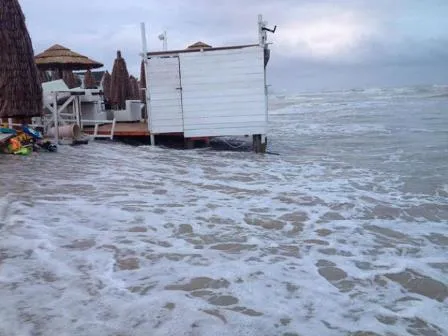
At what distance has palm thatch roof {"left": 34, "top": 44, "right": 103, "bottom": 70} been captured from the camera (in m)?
16.4

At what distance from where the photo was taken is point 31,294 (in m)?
3.21

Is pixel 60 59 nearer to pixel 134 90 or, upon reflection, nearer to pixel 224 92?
pixel 224 92

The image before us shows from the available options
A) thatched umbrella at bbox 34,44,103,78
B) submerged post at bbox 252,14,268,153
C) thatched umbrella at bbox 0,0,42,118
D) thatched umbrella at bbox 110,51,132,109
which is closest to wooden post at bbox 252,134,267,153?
submerged post at bbox 252,14,268,153

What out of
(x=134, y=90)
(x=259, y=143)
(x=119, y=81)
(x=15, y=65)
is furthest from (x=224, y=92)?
(x=134, y=90)

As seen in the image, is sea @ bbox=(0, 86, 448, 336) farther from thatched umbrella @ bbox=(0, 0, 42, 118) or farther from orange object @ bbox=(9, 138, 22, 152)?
thatched umbrella @ bbox=(0, 0, 42, 118)

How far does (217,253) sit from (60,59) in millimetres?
14289

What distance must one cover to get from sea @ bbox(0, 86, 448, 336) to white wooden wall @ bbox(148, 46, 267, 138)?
4481mm

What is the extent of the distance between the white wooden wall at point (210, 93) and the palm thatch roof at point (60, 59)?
5.22 metres

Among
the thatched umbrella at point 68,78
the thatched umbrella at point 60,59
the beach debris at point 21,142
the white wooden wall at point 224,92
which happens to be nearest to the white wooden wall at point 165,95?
the white wooden wall at point 224,92

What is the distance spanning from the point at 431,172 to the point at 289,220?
17.3 feet

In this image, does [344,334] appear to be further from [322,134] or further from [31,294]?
[322,134]

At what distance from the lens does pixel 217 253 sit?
4.29 m

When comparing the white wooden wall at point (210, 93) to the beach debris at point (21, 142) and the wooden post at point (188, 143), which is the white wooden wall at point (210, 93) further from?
the beach debris at point (21, 142)

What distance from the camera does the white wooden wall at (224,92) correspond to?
41.9 feet
